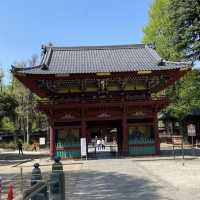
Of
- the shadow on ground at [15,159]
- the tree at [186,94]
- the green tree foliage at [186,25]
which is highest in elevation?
the green tree foliage at [186,25]

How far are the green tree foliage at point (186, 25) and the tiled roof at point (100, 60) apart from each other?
13.2 feet

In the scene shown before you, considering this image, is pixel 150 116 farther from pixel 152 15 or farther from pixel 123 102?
pixel 152 15

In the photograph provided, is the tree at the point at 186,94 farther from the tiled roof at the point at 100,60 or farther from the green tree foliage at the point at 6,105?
the green tree foliage at the point at 6,105

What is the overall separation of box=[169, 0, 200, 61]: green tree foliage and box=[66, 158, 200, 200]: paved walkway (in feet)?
60.8

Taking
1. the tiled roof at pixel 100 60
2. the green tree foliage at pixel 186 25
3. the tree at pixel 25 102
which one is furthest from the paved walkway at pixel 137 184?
the tree at pixel 25 102

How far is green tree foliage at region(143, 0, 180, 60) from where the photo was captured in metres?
43.1

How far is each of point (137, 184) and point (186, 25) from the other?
978 inches

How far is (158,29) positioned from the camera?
4600 centimetres

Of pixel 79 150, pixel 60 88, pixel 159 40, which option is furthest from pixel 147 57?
pixel 159 40

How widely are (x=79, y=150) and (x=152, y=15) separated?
80.0 ft

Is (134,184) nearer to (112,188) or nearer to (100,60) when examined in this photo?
(112,188)

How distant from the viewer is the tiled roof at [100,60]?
28.7m

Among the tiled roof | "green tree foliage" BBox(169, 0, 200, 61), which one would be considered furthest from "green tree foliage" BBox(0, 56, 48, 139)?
"green tree foliage" BBox(169, 0, 200, 61)

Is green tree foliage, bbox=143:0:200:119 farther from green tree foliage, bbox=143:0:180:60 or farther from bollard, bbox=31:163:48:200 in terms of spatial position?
bollard, bbox=31:163:48:200
